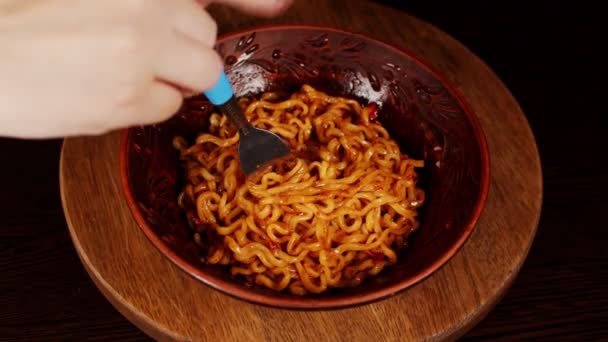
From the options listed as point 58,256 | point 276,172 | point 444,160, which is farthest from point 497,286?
point 58,256

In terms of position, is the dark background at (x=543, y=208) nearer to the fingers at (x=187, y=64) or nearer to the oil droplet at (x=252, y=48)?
the oil droplet at (x=252, y=48)

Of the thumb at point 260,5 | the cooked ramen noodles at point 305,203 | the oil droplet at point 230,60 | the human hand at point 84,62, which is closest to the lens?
the human hand at point 84,62

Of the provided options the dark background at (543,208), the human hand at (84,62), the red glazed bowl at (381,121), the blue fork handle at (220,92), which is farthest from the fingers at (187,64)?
the dark background at (543,208)

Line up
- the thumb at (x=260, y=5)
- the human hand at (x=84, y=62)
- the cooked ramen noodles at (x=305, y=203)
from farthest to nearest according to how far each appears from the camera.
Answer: the cooked ramen noodles at (x=305, y=203), the thumb at (x=260, y=5), the human hand at (x=84, y=62)

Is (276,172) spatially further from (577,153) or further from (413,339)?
(577,153)

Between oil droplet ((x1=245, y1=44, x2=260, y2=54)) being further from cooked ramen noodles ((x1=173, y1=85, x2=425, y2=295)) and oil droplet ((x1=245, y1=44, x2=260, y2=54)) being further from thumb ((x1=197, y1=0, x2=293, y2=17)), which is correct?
thumb ((x1=197, y1=0, x2=293, y2=17))

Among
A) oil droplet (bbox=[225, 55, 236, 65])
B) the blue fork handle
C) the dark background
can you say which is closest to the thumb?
the blue fork handle
